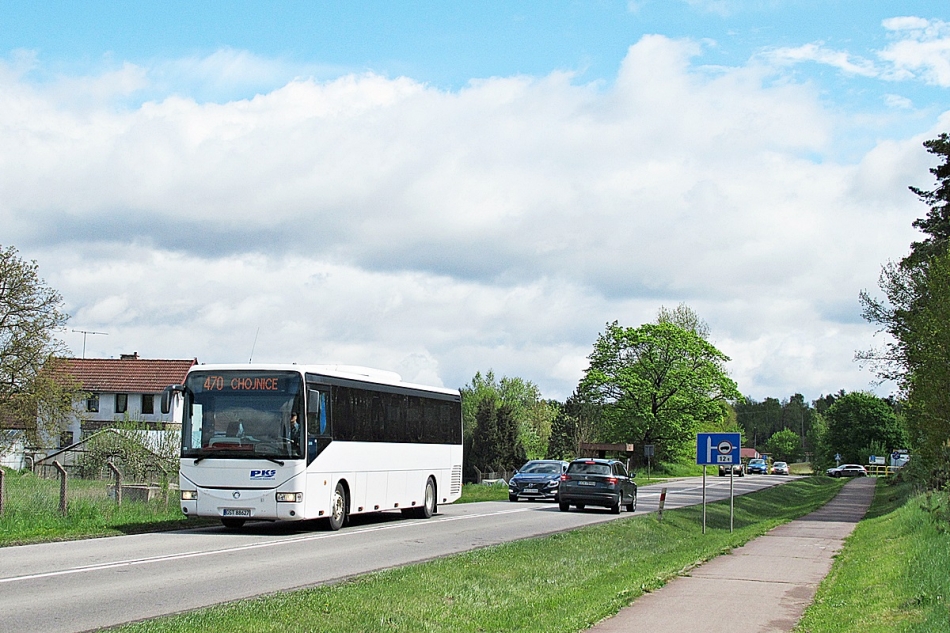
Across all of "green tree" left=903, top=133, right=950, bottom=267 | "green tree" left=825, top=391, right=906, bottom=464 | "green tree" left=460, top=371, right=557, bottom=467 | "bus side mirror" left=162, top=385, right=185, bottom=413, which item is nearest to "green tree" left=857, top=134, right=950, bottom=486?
"green tree" left=903, top=133, right=950, bottom=267

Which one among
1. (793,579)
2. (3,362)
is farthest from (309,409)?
(3,362)

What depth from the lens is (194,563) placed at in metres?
14.4

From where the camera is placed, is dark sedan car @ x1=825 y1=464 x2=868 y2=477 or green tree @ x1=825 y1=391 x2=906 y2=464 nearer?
dark sedan car @ x1=825 y1=464 x2=868 y2=477

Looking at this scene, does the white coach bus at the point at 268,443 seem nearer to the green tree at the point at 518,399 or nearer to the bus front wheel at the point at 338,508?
the bus front wheel at the point at 338,508

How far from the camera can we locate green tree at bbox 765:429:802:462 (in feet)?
598

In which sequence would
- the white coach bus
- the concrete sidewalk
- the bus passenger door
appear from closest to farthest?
the concrete sidewalk < the white coach bus < the bus passenger door

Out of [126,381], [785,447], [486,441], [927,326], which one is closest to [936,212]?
[927,326]

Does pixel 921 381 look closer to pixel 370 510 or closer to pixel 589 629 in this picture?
pixel 370 510

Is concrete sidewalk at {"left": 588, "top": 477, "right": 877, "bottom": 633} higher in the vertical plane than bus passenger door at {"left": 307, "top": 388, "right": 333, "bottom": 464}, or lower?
lower

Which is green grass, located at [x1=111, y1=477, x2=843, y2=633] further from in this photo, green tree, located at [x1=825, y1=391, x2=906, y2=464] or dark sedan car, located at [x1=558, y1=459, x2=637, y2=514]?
green tree, located at [x1=825, y1=391, x2=906, y2=464]

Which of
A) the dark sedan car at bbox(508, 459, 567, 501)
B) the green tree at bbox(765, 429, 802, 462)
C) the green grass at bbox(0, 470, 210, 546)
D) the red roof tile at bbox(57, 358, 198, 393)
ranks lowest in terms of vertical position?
the green tree at bbox(765, 429, 802, 462)

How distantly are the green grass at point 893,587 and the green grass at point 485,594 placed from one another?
2.09m

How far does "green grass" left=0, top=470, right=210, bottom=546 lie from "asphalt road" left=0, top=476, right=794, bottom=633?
2.42 ft

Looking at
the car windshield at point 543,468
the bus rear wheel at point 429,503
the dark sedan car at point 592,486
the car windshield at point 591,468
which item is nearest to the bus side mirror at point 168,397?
the bus rear wheel at point 429,503
